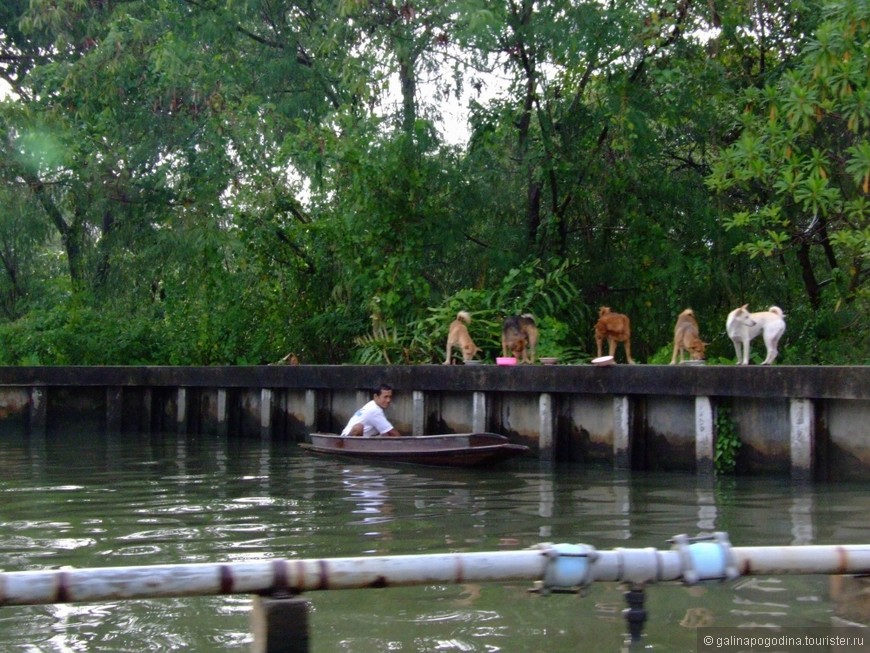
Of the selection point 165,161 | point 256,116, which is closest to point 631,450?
point 256,116

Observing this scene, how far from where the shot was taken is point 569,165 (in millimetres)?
21078

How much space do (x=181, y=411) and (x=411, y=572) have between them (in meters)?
20.4

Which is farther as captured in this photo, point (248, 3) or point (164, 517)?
point (248, 3)

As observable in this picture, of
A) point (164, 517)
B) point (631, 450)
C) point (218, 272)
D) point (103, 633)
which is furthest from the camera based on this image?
point (218, 272)

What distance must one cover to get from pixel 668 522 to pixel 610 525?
621mm

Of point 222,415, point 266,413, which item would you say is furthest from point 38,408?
point 266,413

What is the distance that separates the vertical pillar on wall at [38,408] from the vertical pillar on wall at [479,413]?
37.4ft

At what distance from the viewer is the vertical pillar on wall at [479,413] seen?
57.5 feet

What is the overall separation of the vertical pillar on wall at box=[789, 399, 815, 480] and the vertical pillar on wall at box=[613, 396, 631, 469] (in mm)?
2457

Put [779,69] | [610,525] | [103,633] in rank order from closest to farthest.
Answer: [103,633], [610,525], [779,69]

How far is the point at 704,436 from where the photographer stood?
14.8m

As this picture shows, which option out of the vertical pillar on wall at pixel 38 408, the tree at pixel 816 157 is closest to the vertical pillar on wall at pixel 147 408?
the vertical pillar on wall at pixel 38 408

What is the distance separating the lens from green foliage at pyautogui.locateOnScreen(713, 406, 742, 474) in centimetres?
1462

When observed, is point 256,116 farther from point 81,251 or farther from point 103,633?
point 103,633
